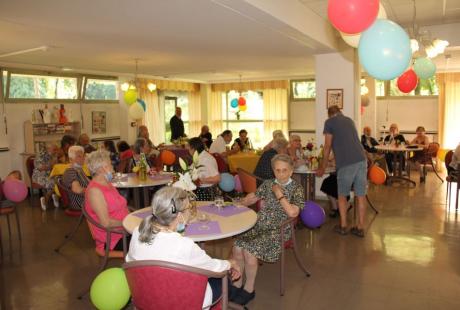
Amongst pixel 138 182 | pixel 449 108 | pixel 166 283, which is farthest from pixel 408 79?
pixel 449 108

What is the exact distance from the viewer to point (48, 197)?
22.1ft

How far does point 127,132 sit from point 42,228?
5.66 metres

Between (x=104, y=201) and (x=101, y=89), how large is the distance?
7925mm

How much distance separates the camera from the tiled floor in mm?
3297

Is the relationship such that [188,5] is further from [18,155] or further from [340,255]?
[18,155]

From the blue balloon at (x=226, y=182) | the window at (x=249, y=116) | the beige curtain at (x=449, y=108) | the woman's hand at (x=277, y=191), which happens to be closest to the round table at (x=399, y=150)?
the beige curtain at (x=449, y=108)

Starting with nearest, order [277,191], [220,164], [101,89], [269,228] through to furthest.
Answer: [277,191]
[269,228]
[220,164]
[101,89]

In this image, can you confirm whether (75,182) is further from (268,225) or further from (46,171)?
(46,171)

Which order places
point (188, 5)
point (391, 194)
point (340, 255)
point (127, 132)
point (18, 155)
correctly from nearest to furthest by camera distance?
point (188, 5) → point (340, 255) → point (391, 194) → point (18, 155) → point (127, 132)

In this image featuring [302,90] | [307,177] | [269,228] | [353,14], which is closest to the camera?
[353,14]

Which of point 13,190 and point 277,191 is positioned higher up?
point 277,191

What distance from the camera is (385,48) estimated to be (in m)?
2.94

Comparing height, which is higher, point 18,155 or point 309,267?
point 18,155

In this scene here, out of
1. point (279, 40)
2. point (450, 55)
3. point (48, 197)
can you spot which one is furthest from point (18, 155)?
point (450, 55)
